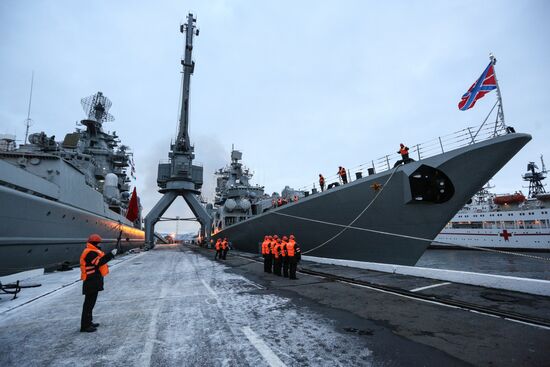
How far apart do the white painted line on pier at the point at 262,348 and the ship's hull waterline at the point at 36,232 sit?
8873mm

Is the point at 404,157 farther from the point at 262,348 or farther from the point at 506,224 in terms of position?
the point at 506,224

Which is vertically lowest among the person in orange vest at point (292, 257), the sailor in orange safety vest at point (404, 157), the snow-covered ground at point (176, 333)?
the snow-covered ground at point (176, 333)

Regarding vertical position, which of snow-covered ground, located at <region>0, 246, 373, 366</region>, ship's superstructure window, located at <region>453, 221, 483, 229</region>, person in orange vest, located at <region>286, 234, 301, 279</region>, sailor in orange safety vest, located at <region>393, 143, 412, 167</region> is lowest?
snow-covered ground, located at <region>0, 246, 373, 366</region>

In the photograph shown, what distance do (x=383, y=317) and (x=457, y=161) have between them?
6983mm

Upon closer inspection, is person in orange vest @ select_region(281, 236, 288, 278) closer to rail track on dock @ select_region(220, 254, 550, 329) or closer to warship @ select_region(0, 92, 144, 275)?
rail track on dock @ select_region(220, 254, 550, 329)

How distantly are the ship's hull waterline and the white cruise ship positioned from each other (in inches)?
1149

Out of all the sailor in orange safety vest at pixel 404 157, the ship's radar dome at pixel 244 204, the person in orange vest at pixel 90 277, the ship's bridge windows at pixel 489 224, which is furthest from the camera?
the ship's bridge windows at pixel 489 224

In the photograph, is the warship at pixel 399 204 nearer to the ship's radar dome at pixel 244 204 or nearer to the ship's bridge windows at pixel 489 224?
the ship's radar dome at pixel 244 204

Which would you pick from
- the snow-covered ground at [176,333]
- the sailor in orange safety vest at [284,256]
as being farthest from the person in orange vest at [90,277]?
the sailor in orange safety vest at [284,256]

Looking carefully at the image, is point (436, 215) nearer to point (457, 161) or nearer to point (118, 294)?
point (457, 161)

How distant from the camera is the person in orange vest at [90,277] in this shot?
3.70 meters

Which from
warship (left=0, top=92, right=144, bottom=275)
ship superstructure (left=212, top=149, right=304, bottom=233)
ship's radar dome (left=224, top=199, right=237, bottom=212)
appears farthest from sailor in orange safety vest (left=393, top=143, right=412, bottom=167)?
ship's radar dome (left=224, top=199, right=237, bottom=212)

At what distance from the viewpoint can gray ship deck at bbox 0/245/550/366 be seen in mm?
2775

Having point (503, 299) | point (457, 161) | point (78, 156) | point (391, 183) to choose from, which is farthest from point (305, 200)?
point (78, 156)
